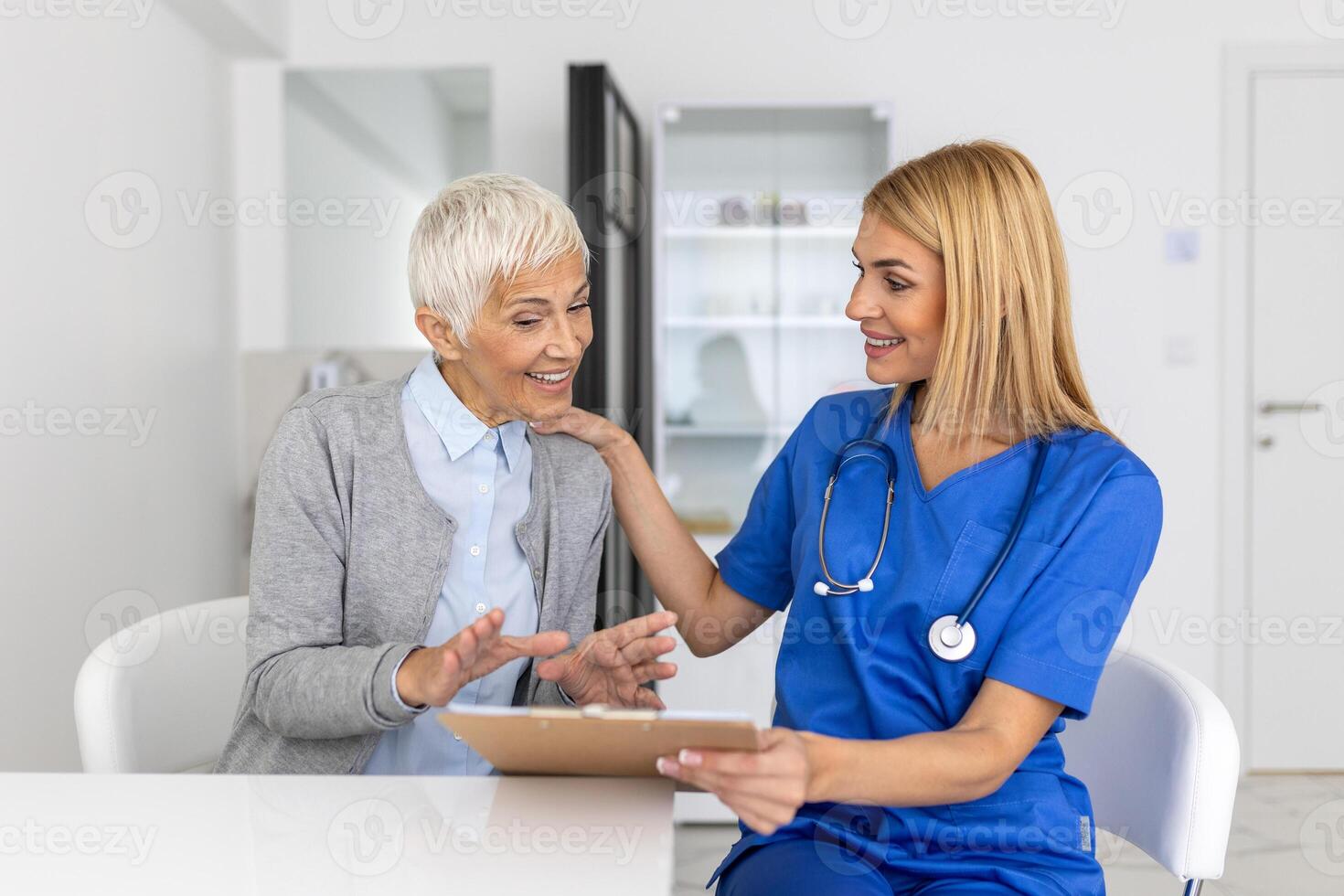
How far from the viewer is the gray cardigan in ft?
4.09

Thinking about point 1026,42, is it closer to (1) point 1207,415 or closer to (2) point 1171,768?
(1) point 1207,415

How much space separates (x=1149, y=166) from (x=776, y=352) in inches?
53.3

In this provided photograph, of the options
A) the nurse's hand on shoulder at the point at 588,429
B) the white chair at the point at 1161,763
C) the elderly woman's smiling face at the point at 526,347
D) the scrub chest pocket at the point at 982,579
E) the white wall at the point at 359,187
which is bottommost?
the white chair at the point at 1161,763

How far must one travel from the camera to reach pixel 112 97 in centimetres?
269

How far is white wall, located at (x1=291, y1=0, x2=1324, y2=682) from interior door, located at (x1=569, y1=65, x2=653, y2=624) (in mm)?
304

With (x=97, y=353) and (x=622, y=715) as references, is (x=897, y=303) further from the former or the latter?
(x=97, y=353)

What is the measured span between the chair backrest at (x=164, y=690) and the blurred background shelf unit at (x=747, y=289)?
6.41 ft

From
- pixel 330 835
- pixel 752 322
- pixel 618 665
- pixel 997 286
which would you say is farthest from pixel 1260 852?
pixel 330 835

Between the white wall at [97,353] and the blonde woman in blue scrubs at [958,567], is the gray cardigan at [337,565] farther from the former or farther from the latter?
the white wall at [97,353]

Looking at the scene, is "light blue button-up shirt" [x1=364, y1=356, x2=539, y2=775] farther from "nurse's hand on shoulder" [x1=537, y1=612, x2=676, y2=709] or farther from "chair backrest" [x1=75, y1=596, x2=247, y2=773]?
"chair backrest" [x1=75, y1=596, x2=247, y2=773]

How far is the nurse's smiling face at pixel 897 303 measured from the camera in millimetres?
1345

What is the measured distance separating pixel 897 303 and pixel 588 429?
0.49 meters

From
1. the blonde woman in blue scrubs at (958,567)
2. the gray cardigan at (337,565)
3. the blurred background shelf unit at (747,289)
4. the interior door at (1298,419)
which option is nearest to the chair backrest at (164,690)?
the gray cardigan at (337,565)

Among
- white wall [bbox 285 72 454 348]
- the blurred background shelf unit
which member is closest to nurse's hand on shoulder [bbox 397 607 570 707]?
the blurred background shelf unit
